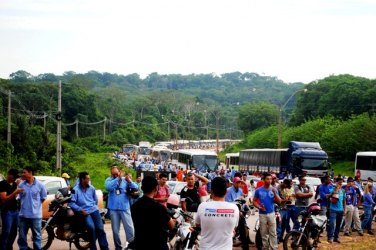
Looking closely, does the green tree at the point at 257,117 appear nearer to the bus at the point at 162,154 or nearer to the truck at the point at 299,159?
the bus at the point at 162,154

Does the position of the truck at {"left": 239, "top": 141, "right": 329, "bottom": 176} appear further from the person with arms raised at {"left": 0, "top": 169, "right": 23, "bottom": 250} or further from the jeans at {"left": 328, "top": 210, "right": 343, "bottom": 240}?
the person with arms raised at {"left": 0, "top": 169, "right": 23, "bottom": 250}

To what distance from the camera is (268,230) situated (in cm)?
1579

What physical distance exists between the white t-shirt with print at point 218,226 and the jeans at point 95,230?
6273mm

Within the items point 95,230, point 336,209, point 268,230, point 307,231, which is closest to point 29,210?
point 95,230

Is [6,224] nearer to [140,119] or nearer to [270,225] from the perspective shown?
[270,225]

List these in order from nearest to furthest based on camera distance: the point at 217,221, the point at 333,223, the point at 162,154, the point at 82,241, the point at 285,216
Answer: the point at 217,221 < the point at 82,241 < the point at 285,216 < the point at 333,223 < the point at 162,154

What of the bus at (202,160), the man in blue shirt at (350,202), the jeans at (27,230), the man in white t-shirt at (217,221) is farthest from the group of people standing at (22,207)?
the bus at (202,160)

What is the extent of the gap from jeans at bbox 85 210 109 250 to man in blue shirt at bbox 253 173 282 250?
3173 millimetres

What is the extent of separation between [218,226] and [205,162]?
5142 centimetres

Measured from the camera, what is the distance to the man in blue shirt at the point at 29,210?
1441cm

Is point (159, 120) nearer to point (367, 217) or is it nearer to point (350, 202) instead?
point (367, 217)

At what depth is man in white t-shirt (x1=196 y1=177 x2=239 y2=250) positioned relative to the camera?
347 inches

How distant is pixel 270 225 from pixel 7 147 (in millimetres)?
24822

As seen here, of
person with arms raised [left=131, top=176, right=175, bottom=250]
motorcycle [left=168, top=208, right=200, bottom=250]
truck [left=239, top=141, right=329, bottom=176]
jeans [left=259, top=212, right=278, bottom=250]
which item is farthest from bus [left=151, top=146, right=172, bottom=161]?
person with arms raised [left=131, top=176, right=175, bottom=250]
